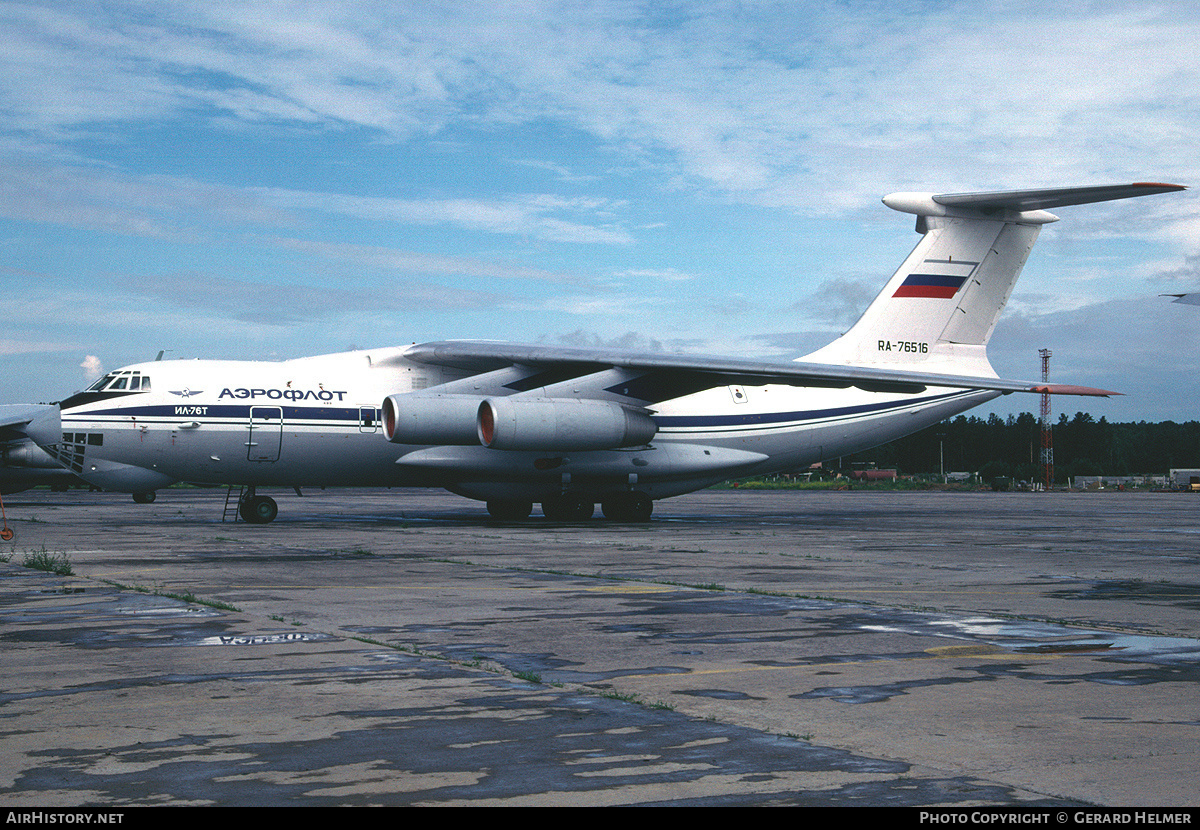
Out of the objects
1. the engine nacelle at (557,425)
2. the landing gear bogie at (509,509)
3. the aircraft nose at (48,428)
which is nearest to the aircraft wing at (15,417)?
the aircraft nose at (48,428)

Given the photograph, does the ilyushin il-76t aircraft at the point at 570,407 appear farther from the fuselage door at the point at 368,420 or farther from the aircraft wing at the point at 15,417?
the aircraft wing at the point at 15,417

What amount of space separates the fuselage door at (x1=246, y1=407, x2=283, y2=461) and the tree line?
384 ft

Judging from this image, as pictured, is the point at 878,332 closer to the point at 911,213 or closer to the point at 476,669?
the point at 911,213

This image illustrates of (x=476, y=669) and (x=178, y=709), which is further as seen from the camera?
(x=476, y=669)

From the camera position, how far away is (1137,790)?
3848 millimetres

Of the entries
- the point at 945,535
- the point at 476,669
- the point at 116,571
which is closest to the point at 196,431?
the point at 116,571

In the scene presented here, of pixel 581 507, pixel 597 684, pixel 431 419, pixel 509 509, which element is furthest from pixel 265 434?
pixel 597 684

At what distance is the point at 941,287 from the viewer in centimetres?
2578

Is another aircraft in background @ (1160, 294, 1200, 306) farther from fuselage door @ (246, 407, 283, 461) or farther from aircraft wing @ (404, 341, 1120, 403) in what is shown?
fuselage door @ (246, 407, 283, 461)

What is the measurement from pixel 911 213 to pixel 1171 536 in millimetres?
9504

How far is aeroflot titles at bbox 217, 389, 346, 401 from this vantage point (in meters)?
21.5

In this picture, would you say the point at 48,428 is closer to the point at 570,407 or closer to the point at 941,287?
the point at 570,407

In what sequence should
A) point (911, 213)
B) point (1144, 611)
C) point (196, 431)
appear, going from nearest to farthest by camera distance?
1. point (1144, 611)
2. point (196, 431)
3. point (911, 213)

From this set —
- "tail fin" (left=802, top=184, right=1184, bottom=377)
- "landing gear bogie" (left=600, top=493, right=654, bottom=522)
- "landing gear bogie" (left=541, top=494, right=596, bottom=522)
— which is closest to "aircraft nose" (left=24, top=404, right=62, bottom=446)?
"landing gear bogie" (left=541, top=494, right=596, bottom=522)
